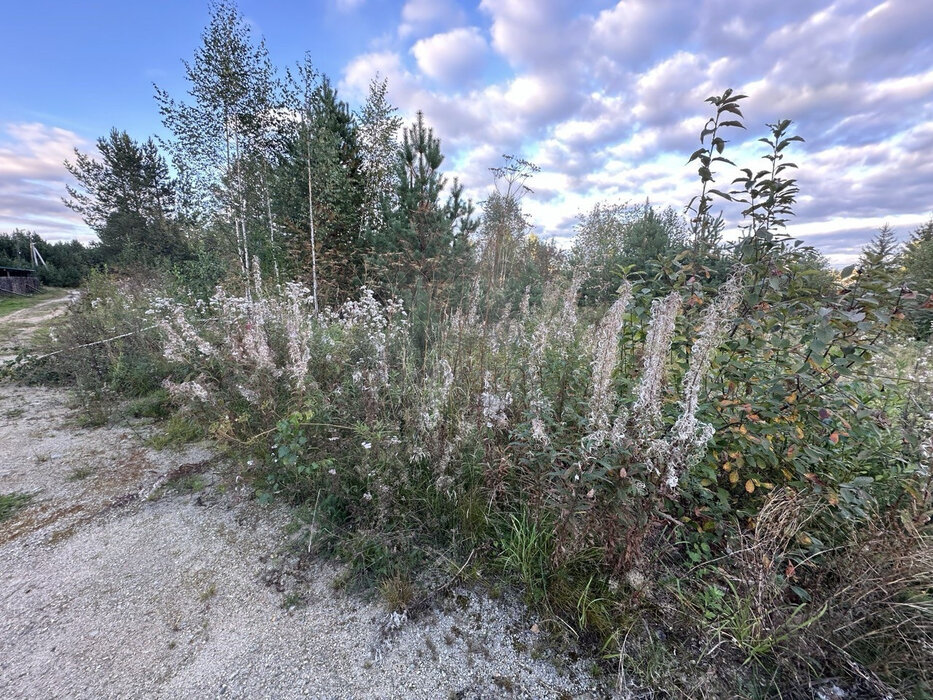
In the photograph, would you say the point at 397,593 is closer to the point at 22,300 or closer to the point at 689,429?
the point at 689,429

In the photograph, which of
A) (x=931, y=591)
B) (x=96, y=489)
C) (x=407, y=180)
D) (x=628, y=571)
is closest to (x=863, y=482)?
(x=931, y=591)

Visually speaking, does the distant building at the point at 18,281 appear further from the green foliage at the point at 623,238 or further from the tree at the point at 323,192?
the green foliage at the point at 623,238

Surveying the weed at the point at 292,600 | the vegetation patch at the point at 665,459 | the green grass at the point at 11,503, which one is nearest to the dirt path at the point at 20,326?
the green grass at the point at 11,503

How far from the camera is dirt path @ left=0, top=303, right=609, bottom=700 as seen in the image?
152 cm

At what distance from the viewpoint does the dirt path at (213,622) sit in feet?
4.98

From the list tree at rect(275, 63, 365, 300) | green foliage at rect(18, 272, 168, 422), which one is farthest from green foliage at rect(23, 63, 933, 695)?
tree at rect(275, 63, 365, 300)

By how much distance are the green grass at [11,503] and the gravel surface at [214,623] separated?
6 cm

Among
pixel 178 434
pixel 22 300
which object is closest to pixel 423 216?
pixel 178 434

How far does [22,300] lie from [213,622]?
23450 mm

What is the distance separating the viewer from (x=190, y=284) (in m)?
8.91

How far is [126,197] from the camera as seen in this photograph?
19.1 meters

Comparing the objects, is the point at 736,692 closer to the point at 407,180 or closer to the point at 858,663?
the point at 858,663

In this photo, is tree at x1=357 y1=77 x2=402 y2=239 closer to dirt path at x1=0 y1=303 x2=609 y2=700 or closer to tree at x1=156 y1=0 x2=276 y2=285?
tree at x1=156 y1=0 x2=276 y2=285

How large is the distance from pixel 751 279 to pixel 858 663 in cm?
177
